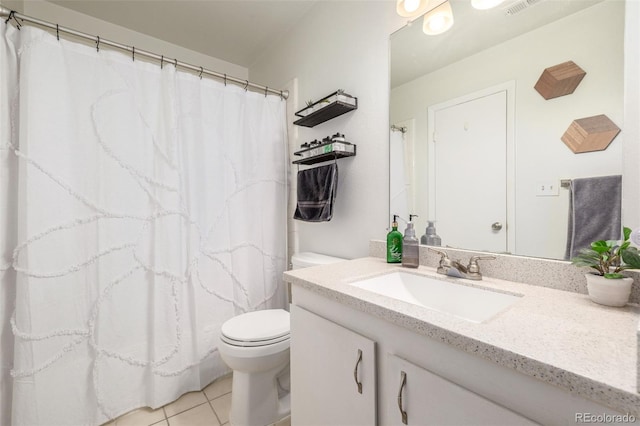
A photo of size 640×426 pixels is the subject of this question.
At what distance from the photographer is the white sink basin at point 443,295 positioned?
2.92ft

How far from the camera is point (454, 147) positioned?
3.81ft

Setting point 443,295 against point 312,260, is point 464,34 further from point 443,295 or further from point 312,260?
point 312,260

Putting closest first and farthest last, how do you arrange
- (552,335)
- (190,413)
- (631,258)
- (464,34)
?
(552,335), (631,258), (464,34), (190,413)

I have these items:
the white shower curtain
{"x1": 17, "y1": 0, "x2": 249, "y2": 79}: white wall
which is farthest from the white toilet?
{"x1": 17, "y1": 0, "x2": 249, "y2": 79}: white wall

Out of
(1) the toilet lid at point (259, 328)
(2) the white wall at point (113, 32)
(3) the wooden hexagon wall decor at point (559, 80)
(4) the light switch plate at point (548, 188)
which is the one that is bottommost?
(1) the toilet lid at point (259, 328)

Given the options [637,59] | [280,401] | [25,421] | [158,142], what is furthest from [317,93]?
[25,421]

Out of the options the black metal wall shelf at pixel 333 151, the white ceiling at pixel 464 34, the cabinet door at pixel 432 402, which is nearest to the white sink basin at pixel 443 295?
the cabinet door at pixel 432 402

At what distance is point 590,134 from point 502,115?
258 millimetres

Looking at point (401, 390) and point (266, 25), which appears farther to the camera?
point (266, 25)

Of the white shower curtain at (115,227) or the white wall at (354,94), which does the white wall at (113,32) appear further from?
the white wall at (354,94)

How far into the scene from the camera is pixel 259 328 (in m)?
1.42

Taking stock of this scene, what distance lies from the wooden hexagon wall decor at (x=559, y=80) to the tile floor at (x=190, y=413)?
1815 millimetres

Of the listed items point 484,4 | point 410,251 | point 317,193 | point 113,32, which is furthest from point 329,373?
point 113,32

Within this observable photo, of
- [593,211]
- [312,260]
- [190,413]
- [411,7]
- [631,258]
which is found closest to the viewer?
[631,258]
